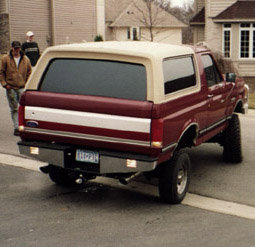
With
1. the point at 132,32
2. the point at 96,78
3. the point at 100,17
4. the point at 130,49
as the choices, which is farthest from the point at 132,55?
the point at 132,32

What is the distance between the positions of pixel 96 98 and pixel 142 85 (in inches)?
21.4

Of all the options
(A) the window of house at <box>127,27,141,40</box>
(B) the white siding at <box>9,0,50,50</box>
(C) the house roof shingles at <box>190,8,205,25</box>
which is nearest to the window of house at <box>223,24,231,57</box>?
(C) the house roof shingles at <box>190,8,205,25</box>

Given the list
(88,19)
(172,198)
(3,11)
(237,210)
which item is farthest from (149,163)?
(88,19)

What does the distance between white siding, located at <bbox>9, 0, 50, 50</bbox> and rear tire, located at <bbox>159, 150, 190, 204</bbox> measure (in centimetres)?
2986

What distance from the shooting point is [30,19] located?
120 feet

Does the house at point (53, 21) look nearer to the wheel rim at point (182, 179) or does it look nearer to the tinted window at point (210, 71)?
the tinted window at point (210, 71)

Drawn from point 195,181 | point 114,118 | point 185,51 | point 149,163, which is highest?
point 185,51

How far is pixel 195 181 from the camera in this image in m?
7.88

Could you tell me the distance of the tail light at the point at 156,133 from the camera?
19.6ft

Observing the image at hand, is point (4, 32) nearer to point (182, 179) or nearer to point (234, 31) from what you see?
point (234, 31)

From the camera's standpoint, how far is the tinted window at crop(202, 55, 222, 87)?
789 centimetres

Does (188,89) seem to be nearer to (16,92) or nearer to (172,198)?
(172,198)

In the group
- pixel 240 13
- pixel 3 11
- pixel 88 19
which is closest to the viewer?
pixel 240 13

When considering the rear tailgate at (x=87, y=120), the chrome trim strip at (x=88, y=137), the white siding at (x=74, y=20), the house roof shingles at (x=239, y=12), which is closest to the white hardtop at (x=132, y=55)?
the rear tailgate at (x=87, y=120)
